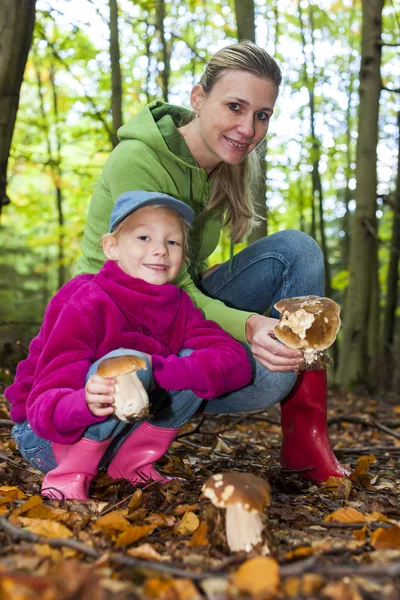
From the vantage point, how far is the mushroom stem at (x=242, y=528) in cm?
165

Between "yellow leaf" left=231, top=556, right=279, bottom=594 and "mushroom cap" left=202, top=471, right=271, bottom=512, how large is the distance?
0.79 ft

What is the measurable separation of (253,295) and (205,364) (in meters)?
0.94

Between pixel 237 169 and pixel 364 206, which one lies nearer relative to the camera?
pixel 237 169

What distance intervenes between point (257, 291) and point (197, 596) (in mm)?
1948

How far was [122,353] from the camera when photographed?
1.95 m

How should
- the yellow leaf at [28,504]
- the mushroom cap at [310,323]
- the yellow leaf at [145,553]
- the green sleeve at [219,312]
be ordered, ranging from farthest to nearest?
1. the green sleeve at [219,312]
2. the mushroom cap at [310,323]
3. the yellow leaf at [28,504]
4. the yellow leaf at [145,553]

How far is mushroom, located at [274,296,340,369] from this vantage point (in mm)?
2180

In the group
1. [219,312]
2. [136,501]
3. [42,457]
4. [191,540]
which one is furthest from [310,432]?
[42,457]

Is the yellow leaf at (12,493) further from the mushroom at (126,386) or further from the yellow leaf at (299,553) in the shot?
the yellow leaf at (299,553)

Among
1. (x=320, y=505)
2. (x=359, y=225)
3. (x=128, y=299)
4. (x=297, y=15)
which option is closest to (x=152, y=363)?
(x=128, y=299)

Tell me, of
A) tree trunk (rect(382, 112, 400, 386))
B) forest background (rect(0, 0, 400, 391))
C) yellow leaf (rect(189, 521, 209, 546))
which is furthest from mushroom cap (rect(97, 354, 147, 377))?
tree trunk (rect(382, 112, 400, 386))

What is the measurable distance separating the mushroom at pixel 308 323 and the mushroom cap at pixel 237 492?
0.68 m

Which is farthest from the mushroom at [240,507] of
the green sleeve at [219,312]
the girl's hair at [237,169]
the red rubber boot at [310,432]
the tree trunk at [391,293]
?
the tree trunk at [391,293]

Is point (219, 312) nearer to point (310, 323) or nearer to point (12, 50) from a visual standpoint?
point (310, 323)
